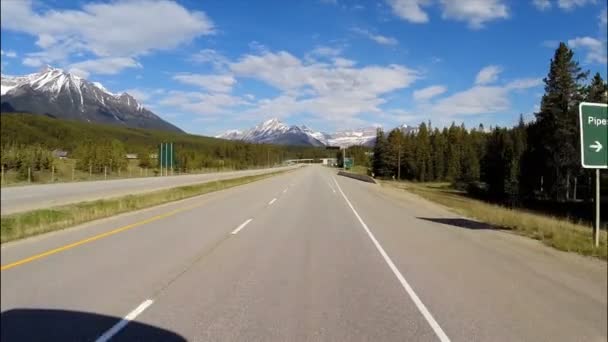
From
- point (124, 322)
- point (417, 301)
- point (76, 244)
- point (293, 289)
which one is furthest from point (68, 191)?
point (417, 301)

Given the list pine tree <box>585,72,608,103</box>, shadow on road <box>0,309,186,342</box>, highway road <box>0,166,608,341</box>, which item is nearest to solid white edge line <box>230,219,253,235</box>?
highway road <box>0,166,608,341</box>

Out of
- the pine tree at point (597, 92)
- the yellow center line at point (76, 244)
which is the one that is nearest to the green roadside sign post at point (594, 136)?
the yellow center line at point (76, 244)

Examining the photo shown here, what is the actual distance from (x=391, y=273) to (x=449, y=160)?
352 ft

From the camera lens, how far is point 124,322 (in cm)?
489

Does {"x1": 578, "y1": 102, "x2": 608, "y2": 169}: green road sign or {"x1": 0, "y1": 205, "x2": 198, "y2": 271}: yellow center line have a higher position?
{"x1": 578, "y1": 102, "x2": 608, "y2": 169}: green road sign

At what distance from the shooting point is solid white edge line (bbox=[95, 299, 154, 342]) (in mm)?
4461

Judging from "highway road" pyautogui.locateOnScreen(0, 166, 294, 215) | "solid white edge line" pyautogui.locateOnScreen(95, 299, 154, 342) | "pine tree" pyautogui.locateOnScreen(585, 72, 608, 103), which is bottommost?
"solid white edge line" pyautogui.locateOnScreen(95, 299, 154, 342)

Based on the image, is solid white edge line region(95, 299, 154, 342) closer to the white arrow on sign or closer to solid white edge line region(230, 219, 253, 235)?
solid white edge line region(230, 219, 253, 235)

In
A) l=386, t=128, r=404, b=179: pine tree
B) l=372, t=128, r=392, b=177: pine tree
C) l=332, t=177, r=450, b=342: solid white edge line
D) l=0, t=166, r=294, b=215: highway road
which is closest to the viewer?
l=332, t=177, r=450, b=342: solid white edge line

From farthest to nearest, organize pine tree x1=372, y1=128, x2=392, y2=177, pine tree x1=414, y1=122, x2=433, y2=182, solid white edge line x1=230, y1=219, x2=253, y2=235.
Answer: pine tree x1=372, y1=128, x2=392, y2=177 → pine tree x1=414, y1=122, x2=433, y2=182 → solid white edge line x1=230, y1=219, x2=253, y2=235

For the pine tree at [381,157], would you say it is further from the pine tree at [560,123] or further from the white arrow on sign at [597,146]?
the white arrow on sign at [597,146]

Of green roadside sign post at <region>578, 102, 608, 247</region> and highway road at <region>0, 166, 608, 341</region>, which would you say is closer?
highway road at <region>0, 166, 608, 341</region>

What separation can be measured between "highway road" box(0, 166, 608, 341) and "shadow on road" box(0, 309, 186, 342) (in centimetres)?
2

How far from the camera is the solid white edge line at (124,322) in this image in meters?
4.46
